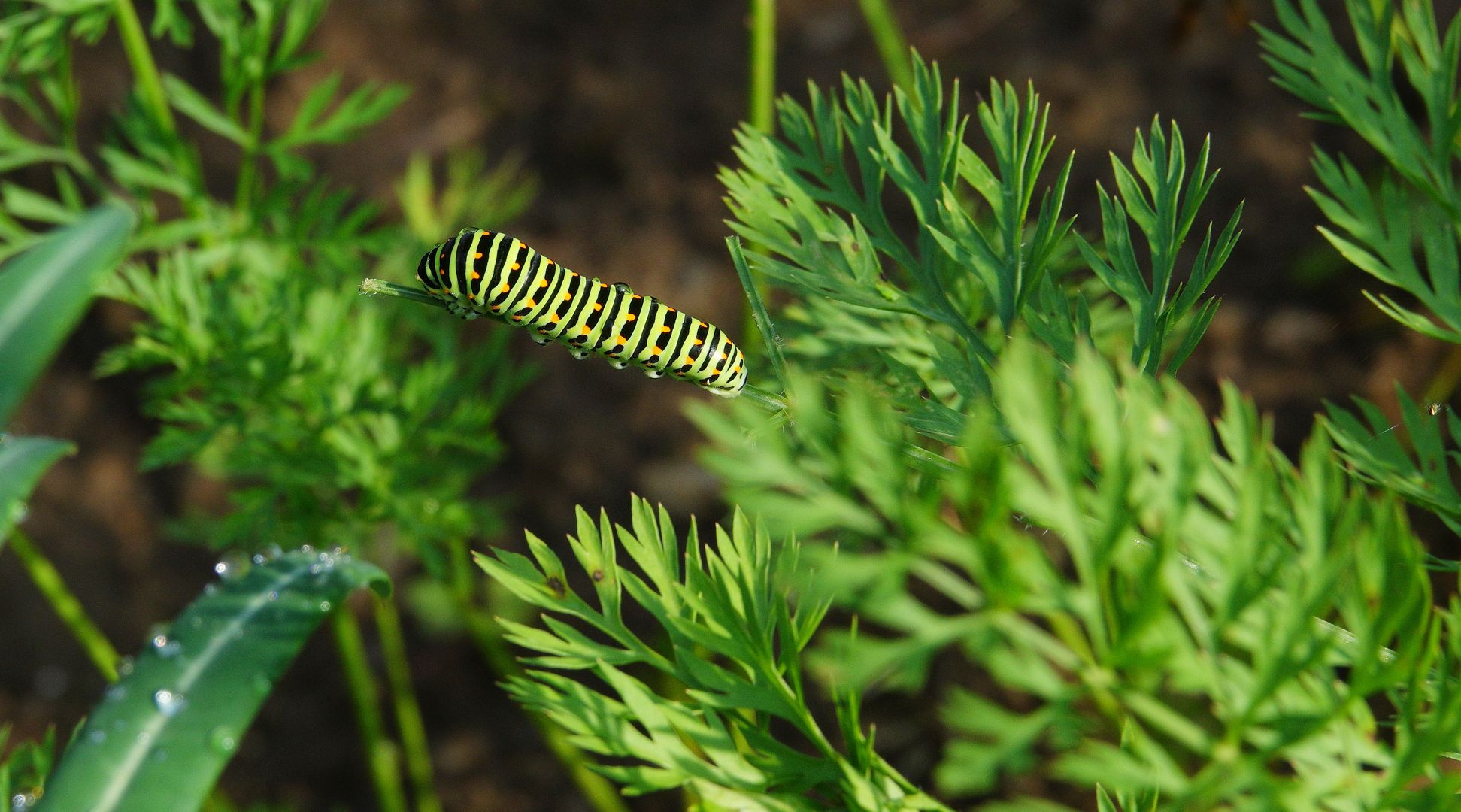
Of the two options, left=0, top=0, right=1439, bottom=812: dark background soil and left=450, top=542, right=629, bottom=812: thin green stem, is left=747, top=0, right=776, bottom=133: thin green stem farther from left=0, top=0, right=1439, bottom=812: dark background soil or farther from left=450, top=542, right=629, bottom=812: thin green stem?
left=0, top=0, right=1439, bottom=812: dark background soil

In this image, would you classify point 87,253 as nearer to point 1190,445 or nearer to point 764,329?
point 764,329

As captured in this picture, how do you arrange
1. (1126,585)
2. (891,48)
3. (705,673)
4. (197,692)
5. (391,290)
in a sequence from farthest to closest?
(891,48), (197,692), (391,290), (705,673), (1126,585)

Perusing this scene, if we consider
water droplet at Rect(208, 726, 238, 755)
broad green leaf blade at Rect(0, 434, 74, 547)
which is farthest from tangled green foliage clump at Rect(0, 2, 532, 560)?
water droplet at Rect(208, 726, 238, 755)

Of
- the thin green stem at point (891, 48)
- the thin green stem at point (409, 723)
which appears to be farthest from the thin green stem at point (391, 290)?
the thin green stem at point (891, 48)

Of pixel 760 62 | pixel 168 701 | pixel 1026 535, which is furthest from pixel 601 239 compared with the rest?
pixel 1026 535

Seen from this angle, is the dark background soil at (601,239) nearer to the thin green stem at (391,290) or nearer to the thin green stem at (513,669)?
the thin green stem at (513,669)

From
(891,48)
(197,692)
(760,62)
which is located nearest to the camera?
(197,692)

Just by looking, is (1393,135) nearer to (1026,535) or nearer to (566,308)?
(1026,535)
